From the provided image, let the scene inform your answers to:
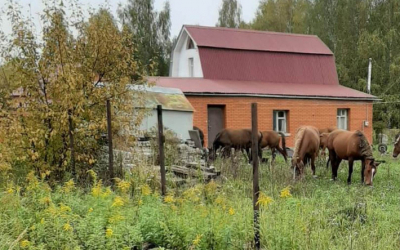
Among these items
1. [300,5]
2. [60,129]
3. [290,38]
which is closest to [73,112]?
[60,129]

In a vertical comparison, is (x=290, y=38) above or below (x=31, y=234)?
above

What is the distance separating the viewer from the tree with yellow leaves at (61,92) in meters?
9.50

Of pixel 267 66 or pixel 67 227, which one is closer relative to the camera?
pixel 67 227

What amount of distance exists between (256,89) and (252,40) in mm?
4670

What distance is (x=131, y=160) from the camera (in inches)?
420

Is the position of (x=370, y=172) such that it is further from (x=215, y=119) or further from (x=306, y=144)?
(x=215, y=119)

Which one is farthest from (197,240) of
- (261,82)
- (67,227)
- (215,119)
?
(261,82)

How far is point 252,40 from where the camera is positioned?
27781mm

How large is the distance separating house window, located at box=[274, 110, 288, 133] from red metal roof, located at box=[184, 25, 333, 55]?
4.18 metres

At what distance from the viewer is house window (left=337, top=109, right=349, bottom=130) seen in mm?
26531

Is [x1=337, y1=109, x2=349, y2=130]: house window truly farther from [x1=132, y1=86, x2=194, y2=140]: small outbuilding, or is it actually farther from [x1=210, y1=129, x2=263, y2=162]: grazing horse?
[x1=132, y1=86, x2=194, y2=140]: small outbuilding

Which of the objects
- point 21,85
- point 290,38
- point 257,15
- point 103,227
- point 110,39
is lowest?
point 103,227

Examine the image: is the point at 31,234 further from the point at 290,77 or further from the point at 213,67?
the point at 290,77

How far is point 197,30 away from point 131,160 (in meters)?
17.3
